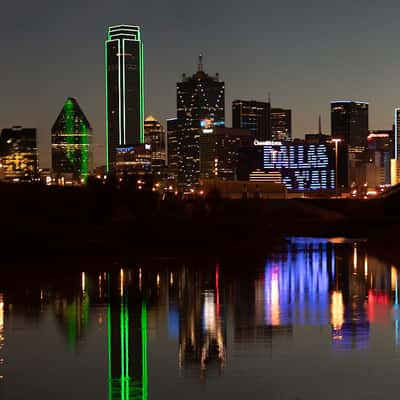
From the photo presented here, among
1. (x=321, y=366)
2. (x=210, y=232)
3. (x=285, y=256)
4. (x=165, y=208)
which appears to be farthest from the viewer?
(x=165, y=208)

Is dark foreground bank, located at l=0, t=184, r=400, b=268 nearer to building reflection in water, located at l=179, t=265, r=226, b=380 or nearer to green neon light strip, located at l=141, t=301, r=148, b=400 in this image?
building reflection in water, located at l=179, t=265, r=226, b=380

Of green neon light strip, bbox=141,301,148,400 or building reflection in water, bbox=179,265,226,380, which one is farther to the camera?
building reflection in water, bbox=179,265,226,380

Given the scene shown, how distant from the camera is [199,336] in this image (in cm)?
2498

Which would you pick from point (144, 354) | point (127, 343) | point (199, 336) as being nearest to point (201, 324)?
point (199, 336)

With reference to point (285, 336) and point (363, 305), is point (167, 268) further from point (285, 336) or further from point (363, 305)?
point (285, 336)

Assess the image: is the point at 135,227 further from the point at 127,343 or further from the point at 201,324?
the point at 127,343

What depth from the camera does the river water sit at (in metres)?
19.0

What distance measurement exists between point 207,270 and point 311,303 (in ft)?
43.3

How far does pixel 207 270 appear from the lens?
147 ft

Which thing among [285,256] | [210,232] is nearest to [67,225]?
[210,232]

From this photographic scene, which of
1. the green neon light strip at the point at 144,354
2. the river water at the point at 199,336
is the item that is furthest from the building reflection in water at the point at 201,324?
the green neon light strip at the point at 144,354

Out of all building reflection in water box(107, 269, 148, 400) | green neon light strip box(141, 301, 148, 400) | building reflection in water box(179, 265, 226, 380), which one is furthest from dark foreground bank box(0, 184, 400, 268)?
green neon light strip box(141, 301, 148, 400)

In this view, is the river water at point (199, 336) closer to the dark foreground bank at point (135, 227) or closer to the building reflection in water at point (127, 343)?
the building reflection in water at point (127, 343)

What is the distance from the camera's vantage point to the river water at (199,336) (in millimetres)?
19016
